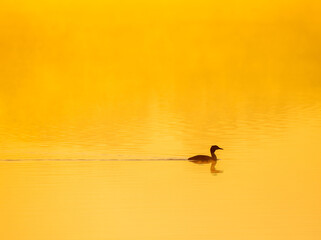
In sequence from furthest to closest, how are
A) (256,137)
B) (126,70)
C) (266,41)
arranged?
(266,41) → (126,70) → (256,137)

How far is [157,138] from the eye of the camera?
3198 centimetres

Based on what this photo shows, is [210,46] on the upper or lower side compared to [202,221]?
upper

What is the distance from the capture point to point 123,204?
2072 cm

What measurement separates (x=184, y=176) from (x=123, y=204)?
3849 mm

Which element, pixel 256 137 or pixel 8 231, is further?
pixel 256 137

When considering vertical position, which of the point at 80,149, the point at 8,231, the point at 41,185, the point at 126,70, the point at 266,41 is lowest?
the point at 8,231

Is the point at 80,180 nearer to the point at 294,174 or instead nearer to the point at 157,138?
the point at 294,174

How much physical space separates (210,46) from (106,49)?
36.5ft

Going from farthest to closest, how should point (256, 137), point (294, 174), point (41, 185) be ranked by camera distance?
point (256, 137) < point (294, 174) < point (41, 185)

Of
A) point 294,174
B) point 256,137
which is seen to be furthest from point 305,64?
point 294,174

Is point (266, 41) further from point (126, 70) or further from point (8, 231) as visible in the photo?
point (8, 231)

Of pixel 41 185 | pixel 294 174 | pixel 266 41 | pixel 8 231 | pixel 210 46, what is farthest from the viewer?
pixel 210 46

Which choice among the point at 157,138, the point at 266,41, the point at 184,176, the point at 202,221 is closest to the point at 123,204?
the point at 202,221

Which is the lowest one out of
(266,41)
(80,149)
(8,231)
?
(8,231)
